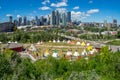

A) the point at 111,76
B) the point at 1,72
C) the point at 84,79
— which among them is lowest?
the point at 111,76

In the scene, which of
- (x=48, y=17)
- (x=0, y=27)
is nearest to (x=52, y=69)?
(x=0, y=27)

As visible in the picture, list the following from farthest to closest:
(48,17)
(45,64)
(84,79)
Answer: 1. (48,17)
2. (45,64)
3. (84,79)

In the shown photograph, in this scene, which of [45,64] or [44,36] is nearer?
[45,64]

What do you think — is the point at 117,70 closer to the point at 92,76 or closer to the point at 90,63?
the point at 90,63

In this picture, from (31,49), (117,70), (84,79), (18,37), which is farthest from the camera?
(18,37)

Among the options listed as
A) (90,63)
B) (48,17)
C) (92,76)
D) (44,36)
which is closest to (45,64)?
(90,63)

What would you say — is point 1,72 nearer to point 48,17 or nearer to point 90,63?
point 90,63

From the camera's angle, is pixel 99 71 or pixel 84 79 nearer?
pixel 84 79

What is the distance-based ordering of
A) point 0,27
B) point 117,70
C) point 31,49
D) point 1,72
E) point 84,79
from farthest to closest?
1. point 0,27
2. point 31,49
3. point 117,70
4. point 1,72
5. point 84,79

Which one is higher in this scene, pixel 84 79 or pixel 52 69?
pixel 84 79
